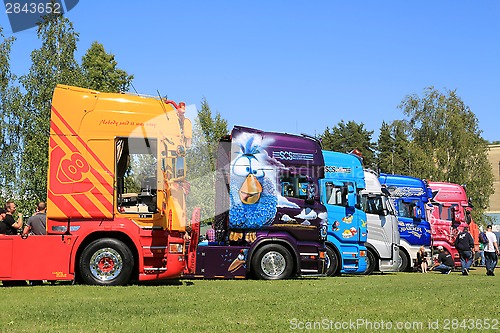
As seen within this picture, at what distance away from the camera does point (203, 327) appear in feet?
31.3

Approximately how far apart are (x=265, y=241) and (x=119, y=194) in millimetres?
4542

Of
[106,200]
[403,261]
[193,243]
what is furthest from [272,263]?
[403,261]

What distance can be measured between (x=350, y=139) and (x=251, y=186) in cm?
7364

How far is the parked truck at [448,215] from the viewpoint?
3206 centimetres

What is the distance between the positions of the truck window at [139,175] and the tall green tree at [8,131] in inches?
616

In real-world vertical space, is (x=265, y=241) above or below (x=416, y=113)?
below

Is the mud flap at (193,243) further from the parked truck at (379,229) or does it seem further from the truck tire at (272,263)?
the parked truck at (379,229)

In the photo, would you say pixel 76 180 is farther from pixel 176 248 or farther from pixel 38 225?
pixel 176 248

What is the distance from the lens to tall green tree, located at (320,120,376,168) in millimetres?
90750

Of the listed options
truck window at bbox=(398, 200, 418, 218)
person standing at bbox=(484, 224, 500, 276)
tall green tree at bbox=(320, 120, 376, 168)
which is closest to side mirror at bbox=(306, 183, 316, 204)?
person standing at bbox=(484, 224, 500, 276)

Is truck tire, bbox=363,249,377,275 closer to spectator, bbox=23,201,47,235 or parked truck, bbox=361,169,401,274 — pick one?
parked truck, bbox=361,169,401,274

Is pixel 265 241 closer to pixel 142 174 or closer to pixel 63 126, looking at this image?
pixel 142 174

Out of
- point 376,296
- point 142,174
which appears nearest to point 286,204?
point 142,174

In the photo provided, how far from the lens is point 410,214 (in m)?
29.4
